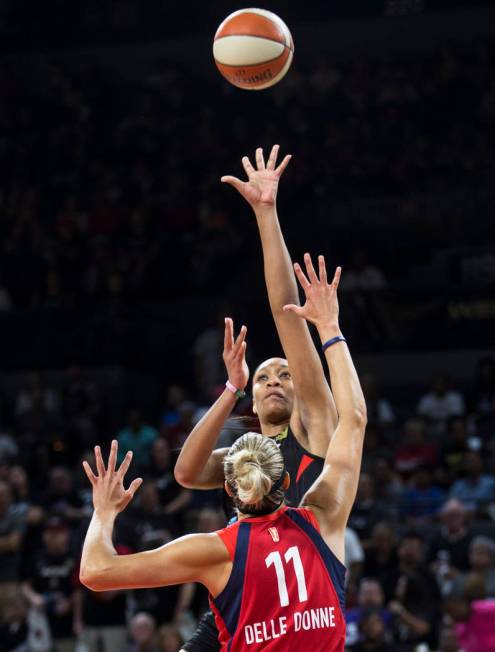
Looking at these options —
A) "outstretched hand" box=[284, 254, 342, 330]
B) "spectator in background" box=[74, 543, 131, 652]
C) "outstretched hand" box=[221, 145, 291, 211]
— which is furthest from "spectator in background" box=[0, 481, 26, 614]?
"outstretched hand" box=[284, 254, 342, 330]

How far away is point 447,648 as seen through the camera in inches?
400

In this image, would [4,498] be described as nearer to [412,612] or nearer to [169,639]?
[169,639]

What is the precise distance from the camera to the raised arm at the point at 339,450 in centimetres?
423

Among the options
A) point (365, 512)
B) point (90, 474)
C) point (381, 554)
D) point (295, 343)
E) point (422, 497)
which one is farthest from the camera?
point (422, 497)

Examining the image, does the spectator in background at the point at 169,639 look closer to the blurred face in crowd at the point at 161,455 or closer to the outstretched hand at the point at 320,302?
the blurred face in crowd at the point at 161,455

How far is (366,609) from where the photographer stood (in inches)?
416

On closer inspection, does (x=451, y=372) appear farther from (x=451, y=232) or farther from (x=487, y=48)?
(x=487, y=48)

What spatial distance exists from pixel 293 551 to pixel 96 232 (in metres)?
15.5

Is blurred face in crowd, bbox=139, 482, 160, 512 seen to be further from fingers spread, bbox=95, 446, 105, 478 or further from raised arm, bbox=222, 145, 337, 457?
fingers spread, bbox=95, 446, 105, 478

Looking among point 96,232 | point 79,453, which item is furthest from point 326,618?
point 96,232

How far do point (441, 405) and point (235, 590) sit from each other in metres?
10.9

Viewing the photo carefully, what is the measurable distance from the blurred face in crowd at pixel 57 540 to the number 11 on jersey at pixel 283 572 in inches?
309

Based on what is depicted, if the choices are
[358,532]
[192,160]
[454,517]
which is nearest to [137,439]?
[358,532]

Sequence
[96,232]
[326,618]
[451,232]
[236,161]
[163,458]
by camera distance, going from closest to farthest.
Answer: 1. [326,618]
2. [163,458]
3. [451,232]
4. [96,232]
5. [236,161]
